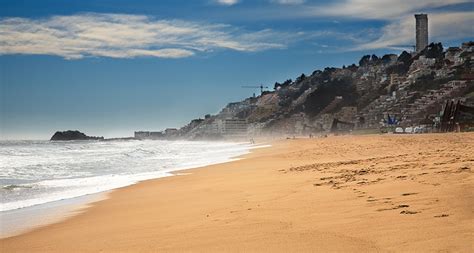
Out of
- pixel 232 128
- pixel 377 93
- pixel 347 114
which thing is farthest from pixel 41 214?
pixel 232 128

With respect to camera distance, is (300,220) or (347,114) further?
(347,114)

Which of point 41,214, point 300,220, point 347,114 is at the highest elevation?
point 347,114

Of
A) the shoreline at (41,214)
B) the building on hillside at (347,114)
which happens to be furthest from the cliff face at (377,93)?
the shoreline at (41,214)

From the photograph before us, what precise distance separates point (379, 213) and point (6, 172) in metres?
17.2

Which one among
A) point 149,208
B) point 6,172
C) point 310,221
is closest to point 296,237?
point 310,221

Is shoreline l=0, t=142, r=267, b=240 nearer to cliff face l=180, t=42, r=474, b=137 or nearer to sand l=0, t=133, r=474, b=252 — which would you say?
sand l=0, t=133, r=474, b=252

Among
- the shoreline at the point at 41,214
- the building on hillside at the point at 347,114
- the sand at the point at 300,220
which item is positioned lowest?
the shoreline at the point at 41,214

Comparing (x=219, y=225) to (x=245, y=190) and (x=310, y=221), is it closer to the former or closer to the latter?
(x=310, y=221)

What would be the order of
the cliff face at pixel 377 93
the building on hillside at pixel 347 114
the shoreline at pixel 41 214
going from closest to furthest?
the shoreline at pixel 41 214, the cliff face at pixel 377 93, the building on hillside at pixel 347 114

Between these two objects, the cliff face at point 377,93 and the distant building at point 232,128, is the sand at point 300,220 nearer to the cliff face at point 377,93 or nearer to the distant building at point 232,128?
the cliff face at point 377,93

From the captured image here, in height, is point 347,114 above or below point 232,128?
above

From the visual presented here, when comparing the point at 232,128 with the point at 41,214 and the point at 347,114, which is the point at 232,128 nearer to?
the point at 347,114

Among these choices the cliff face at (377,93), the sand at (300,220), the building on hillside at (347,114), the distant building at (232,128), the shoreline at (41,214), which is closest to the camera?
the sand at (300,220)

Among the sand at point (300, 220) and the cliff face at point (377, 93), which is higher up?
the cliff face at point (377, 93)
